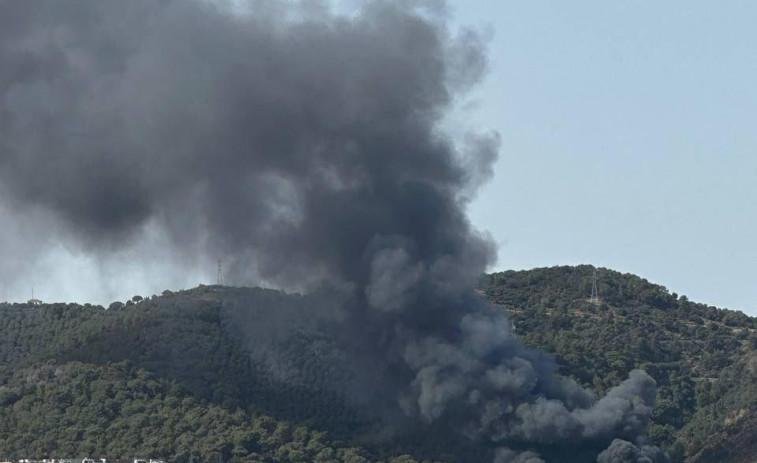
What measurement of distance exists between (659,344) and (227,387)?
145ft

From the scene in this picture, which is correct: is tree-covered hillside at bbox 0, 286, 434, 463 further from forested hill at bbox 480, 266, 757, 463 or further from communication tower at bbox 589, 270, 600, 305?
communication tower at bbox 589, 270, 600, 305

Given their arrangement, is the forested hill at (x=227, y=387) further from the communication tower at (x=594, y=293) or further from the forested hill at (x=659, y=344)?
the communication tower at (x=594, y=293)

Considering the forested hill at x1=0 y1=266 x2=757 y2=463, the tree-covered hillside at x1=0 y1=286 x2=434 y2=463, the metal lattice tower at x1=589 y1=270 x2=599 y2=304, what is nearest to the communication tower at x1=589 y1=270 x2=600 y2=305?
the metal lattice tower at x1=589 y1=270 x2=599 y2=304

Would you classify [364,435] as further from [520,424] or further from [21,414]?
[21,414]

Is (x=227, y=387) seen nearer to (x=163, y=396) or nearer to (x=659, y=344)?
(x=163, y=396)

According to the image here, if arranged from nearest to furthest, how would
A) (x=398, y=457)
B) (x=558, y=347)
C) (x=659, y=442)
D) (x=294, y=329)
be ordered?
(x=398, y=457) < (x=294, y=329) < (x=659, y=442) < (x=558, y=347)

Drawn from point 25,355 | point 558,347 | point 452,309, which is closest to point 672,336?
point 558,347

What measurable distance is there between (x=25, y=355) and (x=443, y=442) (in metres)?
30.0

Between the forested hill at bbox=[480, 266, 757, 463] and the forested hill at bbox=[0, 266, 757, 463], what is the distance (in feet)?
0.69

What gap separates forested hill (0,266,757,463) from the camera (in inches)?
4872

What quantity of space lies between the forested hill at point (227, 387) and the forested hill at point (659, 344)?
211 millimetres

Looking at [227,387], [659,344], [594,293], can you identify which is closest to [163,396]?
[227,387]

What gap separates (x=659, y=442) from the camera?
142m

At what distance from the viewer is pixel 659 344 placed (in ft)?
530
